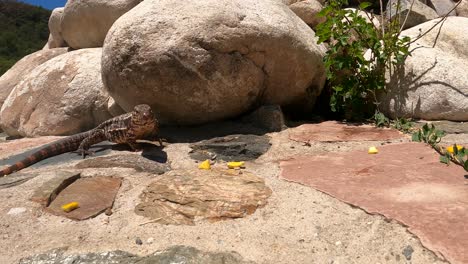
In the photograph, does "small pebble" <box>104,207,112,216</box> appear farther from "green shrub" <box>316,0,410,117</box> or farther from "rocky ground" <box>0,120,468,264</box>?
"green shrub" <box>316,0,410,117</box>

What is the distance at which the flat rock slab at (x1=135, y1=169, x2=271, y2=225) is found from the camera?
2410 millimetres

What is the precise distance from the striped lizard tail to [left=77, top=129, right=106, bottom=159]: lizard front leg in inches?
3.3

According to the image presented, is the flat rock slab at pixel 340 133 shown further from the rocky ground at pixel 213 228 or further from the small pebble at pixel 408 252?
the small pebble at pixel 408 252

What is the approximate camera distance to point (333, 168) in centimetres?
298

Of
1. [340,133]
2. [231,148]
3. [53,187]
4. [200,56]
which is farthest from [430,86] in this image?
[53,187]

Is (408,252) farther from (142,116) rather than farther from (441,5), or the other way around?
(441,5)

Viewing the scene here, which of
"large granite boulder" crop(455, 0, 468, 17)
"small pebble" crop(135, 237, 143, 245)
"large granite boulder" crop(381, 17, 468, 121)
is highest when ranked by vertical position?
"large granite boulder" crop(455, 0, 468, 17)

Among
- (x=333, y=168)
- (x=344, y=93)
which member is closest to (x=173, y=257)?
→ (x=333, y=168)

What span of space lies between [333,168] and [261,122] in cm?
143

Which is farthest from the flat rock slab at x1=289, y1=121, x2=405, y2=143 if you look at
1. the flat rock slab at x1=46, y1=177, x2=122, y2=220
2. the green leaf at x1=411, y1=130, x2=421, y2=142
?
the flat rock slab at x1=46, y1=177, x2=122, y2=220

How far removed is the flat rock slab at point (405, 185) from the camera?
1941 millimetres

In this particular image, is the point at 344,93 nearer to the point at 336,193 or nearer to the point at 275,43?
the point at 275,43

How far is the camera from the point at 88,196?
2.75 metres

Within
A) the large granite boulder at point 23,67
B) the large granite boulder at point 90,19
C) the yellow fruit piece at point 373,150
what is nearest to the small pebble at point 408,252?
the yellow fruit piece at point 373,150
